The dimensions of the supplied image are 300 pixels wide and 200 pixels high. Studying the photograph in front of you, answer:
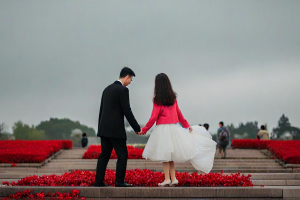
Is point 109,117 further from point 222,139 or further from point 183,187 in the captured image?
point 222,139

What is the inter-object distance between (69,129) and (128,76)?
3146 cm

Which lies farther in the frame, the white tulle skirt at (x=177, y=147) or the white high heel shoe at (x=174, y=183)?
the white high heel shoe at (x=174, y=183)

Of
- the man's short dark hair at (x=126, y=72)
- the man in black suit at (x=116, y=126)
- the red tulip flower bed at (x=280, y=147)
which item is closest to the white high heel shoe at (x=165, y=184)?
the man in black suit at (x=116, y=126)

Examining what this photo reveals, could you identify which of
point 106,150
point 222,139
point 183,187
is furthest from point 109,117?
point 222,139

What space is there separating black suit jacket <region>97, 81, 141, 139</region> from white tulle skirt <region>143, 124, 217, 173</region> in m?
0.47

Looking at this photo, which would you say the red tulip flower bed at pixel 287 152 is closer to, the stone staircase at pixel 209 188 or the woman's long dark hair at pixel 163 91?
the stone staircase at pixel 209 188

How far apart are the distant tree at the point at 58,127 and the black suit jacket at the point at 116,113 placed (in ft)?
99.0

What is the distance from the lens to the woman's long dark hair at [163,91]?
8930mm

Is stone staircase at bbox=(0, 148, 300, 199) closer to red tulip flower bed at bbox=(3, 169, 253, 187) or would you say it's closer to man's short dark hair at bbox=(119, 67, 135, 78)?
red tulip flower bed at bbox=(3, 169, 253, 187)

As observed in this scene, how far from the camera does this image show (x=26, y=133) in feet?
125

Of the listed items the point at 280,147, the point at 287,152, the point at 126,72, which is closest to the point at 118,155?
the point at 126,72

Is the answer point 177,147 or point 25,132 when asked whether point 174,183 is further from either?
point 25,132

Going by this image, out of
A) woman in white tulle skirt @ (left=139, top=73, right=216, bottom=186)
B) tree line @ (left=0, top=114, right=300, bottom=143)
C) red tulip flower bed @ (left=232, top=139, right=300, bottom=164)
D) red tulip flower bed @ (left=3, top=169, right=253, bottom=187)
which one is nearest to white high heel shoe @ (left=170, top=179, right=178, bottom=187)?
woman in white tulle skirt @ (left=139, top=73, right=216, bottom=186)

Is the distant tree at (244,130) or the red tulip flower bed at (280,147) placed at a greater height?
the distant tree at (244,130)
